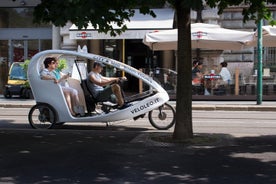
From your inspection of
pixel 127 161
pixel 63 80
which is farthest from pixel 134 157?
pixel 63 80

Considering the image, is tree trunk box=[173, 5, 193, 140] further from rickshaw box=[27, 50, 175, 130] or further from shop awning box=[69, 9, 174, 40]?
shop awning box=[69, 9, 174, 40]

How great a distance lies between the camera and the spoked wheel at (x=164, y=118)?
11.0 metres

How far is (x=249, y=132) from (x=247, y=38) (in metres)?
10.00

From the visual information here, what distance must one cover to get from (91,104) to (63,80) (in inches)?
32.0

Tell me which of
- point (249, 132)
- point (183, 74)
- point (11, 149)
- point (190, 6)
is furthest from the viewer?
point (249, 132)

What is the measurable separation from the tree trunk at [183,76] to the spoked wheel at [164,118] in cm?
195

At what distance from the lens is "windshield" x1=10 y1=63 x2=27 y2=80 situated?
2282 cm

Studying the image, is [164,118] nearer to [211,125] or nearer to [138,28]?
[211,125]

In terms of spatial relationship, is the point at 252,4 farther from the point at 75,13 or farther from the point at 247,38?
the point at 247,38

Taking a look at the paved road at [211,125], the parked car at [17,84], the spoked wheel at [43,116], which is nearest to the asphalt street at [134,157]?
the paved road at [211,125]

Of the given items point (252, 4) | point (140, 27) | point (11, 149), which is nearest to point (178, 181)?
point (11, 149)

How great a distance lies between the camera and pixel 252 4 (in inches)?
337

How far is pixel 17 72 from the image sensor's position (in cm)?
2317

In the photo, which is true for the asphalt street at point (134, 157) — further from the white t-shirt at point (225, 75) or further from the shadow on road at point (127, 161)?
the white t-shirt at point (225, 75)
